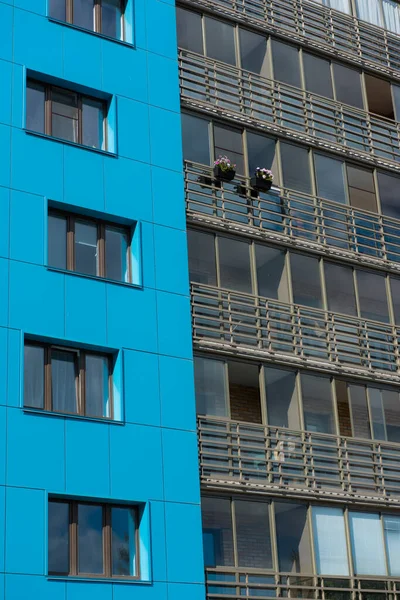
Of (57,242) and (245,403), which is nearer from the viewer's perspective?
(57,242)

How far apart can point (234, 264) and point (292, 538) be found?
6700mm

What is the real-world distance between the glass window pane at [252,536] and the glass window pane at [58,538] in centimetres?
435

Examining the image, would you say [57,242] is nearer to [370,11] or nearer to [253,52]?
[253,52]

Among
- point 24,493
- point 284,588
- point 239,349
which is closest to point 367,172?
point 239,349

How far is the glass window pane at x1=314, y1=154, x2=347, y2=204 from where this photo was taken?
96.5 feet

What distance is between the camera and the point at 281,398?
26.0 meters

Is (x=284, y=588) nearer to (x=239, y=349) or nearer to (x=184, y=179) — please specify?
(x=239, y=349)

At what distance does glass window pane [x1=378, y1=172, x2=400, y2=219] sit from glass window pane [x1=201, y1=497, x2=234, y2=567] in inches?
432

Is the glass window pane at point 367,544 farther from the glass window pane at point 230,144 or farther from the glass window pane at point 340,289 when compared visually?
the glass window pane at point 230,144

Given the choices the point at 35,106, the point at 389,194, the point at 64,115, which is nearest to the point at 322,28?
the point at 389,194

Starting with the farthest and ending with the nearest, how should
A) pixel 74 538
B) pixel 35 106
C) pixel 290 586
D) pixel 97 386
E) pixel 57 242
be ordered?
pixel 35 106 → pixel 290 586 → pixel 57 242 → pixel 97 386 → pixel 74 538

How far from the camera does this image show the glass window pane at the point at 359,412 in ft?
88.4

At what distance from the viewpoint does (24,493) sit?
801 inches

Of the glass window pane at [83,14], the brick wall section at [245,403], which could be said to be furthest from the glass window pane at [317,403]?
the glass window pane at [83,14]
